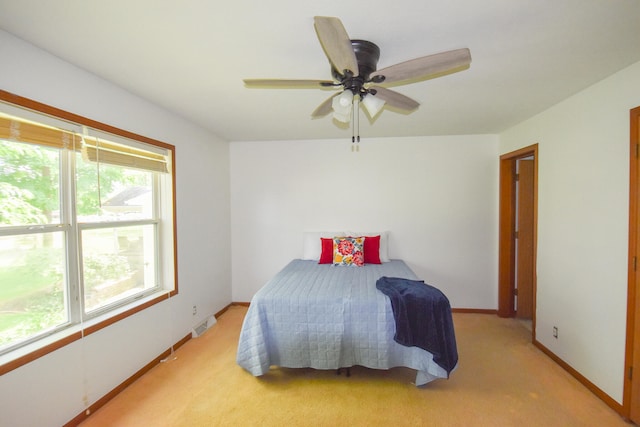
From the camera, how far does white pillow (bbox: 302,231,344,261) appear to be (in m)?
3.53

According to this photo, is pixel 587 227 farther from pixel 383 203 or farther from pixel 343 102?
pixel 343 102

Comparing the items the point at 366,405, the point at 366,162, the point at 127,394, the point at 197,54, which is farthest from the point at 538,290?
the point at 127,394

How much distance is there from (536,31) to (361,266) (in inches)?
96.3

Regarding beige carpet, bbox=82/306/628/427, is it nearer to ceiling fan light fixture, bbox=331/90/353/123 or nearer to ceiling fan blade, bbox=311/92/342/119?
ceiling fan light fixture, bbox=331/90/353/123

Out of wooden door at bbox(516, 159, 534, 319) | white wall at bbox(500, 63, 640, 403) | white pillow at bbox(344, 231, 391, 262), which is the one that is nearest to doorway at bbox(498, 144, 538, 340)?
wooden door at bbox(516, 159, 534, 319)

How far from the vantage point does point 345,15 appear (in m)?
1.27

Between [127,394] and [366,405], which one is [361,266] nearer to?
[366,405]

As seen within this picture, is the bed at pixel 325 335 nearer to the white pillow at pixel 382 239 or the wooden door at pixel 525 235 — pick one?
the white pillow at pixel 382 239

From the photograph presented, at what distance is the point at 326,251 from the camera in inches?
133

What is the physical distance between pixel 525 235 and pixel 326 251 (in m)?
2.48

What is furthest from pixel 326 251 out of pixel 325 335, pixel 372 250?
pixel 325 335

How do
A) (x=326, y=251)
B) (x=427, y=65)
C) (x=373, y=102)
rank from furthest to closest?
(x=326, y=251), (x=373, y=102), (x=427, y=65)

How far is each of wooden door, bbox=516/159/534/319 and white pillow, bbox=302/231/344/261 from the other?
221cm

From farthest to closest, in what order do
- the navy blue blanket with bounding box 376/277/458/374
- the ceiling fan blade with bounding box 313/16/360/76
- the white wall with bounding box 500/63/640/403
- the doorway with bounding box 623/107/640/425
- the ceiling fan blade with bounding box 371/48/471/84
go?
the navy blue blanket with bounding box 376/277/458/374 < the white wall with bounding box 500/63/640/403 < the doorway with bounding box 623/107/640/425 < the ceiling fan blade with bounding box 371/48/471/84 < the ceiling fan blade with bounding box 313/16/360/76
